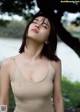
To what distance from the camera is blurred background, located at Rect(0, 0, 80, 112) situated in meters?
4.49

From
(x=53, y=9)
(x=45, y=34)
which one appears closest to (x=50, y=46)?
(x=45, y=34)

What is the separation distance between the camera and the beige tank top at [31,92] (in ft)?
5.21

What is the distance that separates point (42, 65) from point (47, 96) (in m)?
0.15

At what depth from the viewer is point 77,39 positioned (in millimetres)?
4641

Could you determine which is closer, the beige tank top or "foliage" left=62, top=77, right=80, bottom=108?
the beige tank top

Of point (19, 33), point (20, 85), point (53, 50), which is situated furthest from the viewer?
point (19, 33)

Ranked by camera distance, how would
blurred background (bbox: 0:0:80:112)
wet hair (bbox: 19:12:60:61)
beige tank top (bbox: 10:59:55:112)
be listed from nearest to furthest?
beige tank top (bbox: 10:59:55:112) < wet hair (bbox: 19:12:60:61) < blurred background (bbox: 0:0:80:112)

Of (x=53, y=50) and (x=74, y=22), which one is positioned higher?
(x=53, y=50)

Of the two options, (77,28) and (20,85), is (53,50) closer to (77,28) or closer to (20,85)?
(20,85)

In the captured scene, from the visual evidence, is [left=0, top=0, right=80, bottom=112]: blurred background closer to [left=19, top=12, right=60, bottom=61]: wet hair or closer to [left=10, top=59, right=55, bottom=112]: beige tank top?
[left=19, top=12, right=60, bottom=61]: wet hair

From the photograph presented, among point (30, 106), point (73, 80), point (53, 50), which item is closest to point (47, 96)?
point (30, 106)

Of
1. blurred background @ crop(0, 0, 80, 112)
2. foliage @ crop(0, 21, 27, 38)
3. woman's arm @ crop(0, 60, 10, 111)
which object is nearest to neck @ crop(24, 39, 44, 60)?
woman's arm @ crop(0, 60, 10, 111)

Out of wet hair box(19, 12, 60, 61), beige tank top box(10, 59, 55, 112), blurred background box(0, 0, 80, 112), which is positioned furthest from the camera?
blurred background box(0, 0, 80, 112)

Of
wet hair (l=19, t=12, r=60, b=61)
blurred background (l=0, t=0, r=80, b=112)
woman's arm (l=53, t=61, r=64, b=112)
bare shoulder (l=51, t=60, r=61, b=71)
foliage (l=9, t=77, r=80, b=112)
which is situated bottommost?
foliage (l=9, t=77, r=80, b=112)
